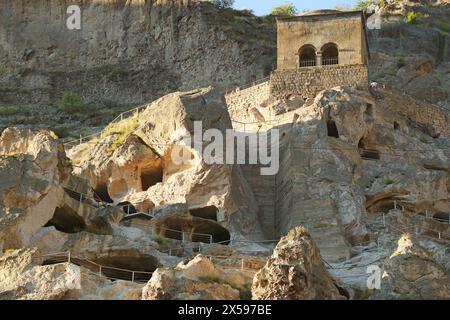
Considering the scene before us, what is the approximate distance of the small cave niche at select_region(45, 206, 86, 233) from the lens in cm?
3391

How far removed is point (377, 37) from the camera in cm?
6188

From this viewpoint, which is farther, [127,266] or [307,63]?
[307,63]

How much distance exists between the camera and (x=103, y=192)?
40188 mm

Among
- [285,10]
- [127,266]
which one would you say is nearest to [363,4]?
[285,10]

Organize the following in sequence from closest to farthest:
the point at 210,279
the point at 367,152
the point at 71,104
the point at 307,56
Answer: the point at 210,279, the point at 367,152, the point at 307,56, the point at 71,104

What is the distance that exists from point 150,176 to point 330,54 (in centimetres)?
1311

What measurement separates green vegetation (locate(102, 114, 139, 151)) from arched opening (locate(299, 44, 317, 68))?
9.39 m

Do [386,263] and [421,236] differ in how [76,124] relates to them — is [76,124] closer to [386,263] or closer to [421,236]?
[421,236]

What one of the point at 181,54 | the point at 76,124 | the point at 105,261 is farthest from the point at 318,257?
the point at 181,54

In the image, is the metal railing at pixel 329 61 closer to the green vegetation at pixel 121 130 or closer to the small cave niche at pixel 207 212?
the green vegetation at pixel 121 130

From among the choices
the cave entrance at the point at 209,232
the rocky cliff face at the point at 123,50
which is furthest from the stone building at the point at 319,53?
the cave entrance at the point at 209,232

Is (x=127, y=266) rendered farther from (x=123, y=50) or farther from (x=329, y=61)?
(x=123, y=50)

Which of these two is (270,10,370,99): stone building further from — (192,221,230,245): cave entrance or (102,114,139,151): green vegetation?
(192,221,230,245): cave entrance

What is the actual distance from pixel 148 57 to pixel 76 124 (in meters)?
9.17
